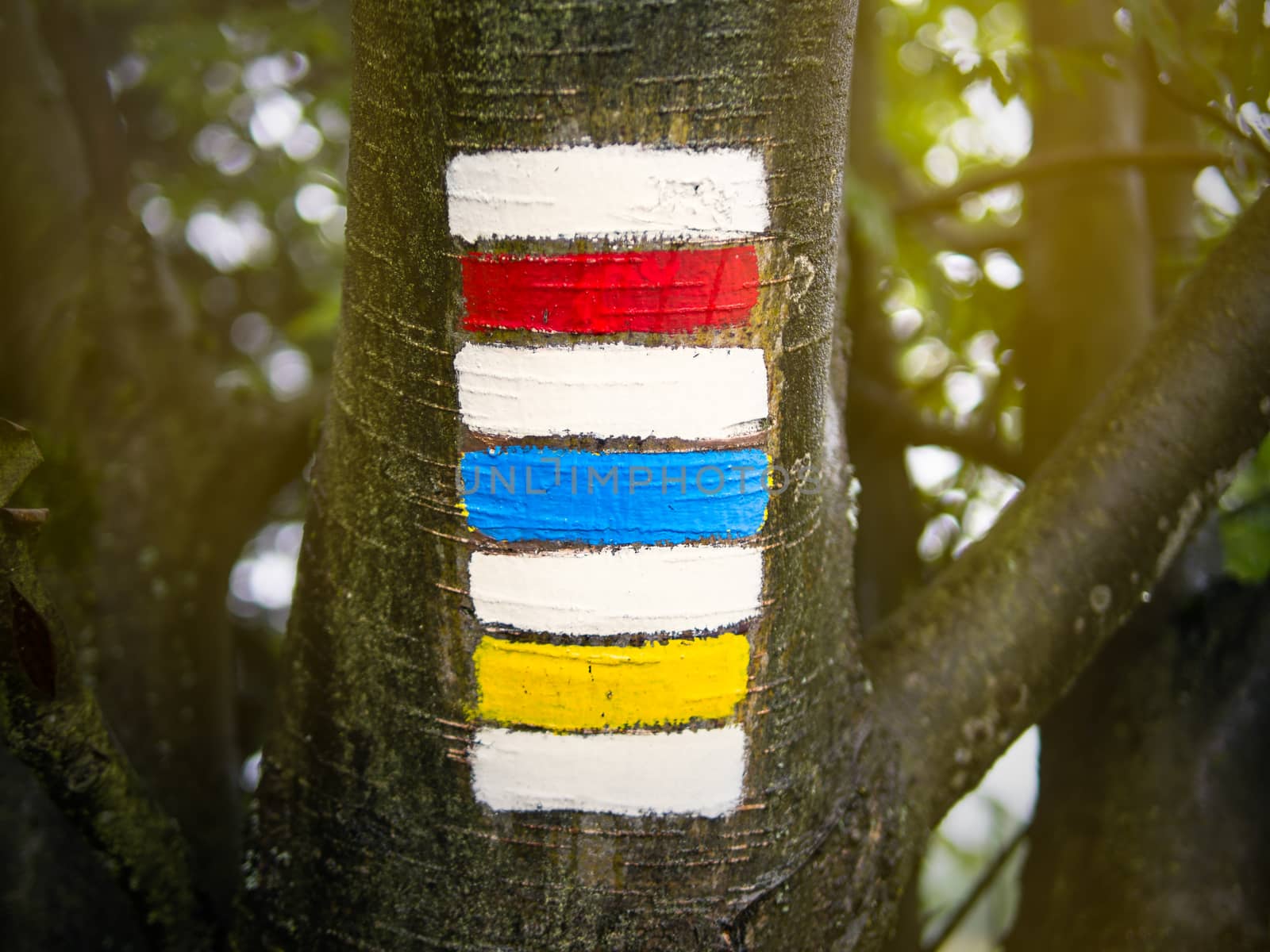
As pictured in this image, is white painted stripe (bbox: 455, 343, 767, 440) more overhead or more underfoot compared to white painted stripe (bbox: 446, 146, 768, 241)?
more underfoot

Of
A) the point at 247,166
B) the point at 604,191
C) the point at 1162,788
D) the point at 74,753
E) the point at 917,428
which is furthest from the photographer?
the point at 247,166

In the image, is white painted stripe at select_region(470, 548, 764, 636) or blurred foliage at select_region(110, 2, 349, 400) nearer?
white painted stripe at select_region(470, 548, 764, 636)

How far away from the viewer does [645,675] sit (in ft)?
3.36

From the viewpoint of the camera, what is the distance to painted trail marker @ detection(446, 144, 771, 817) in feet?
2.98

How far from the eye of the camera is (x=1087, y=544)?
1414mm

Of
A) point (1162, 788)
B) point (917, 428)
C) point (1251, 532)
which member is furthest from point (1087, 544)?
point (1251, 532)

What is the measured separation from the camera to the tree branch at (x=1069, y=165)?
7.61ft

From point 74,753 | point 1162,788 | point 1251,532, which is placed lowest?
point 1162,788

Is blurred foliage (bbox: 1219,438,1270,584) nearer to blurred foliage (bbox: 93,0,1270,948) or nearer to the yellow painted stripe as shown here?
blurred foliage (bbox: 93,0,1270,948)

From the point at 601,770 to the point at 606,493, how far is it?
289 millimetres

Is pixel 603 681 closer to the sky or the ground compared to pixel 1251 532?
closer to the sky

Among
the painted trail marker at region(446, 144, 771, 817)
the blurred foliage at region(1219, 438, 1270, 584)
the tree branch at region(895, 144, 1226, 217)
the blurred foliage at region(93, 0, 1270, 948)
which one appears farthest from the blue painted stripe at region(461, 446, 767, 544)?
the blurred foliage at region(1219, 438, 1270, 584)

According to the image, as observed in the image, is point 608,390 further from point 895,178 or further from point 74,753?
point 895,178

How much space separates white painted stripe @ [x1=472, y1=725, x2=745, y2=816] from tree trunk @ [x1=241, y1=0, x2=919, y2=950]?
0.05 feet
